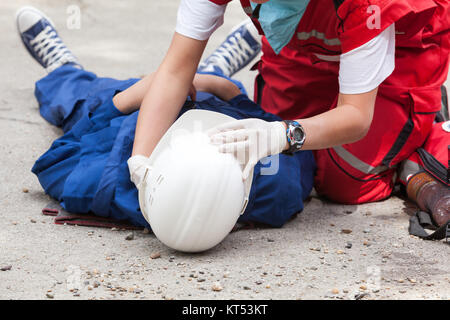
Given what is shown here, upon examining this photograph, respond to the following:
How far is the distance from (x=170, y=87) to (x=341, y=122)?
1.52 ft

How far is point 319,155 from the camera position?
1951 millimetres

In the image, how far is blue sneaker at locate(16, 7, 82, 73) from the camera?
8.57 ft

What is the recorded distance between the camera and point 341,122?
1.50m

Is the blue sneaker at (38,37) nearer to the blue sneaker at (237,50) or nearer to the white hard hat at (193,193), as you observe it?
the blue sneaker at (237,50)

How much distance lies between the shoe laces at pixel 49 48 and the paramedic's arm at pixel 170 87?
0.96 meters

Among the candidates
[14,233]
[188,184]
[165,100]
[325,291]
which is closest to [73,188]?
[14,233]

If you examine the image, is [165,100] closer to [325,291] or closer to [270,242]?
[270,242]

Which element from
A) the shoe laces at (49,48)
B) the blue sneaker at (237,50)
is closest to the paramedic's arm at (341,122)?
the blue sneaker at (237,50)

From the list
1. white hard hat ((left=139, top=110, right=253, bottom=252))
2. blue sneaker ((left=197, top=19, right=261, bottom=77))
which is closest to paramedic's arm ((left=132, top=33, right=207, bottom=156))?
white hard hat ((left=139, top=110, right=253, bottom=252))

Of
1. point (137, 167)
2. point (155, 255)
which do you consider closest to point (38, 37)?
point (137, 167)

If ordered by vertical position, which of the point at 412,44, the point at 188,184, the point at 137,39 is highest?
the point at 412,44

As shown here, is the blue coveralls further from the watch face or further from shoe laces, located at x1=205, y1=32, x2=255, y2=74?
shoe laces, located at x1=205, y1=32, x2=255, y2=74
